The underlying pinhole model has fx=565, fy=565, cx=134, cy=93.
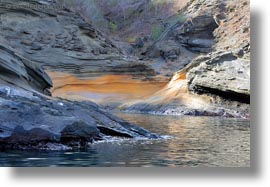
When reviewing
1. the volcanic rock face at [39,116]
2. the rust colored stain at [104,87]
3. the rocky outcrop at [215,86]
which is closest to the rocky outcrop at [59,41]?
the rust colored stain at [104,87]

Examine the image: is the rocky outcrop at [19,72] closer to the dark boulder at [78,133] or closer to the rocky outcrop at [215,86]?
the dark boulder at [78,133]

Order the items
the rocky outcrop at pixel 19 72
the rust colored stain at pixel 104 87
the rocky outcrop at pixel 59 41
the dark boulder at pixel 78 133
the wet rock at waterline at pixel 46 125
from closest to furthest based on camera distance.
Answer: the wet rock at waterline at pixel 46 125 < the dark boulder at pixel 78 133 < the rocky outcrop at pixel 19 72 < the rust colored stain at pixel 104 87 < the rocky outcrop at pixel 59 41

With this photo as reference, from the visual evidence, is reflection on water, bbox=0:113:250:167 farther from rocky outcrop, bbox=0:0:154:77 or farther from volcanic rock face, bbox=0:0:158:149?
rocky outcrop, bbox=0:0:154:77

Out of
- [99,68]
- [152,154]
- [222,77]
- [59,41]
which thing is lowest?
[152,154]

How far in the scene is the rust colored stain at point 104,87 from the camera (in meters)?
21.6

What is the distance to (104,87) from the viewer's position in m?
22.6

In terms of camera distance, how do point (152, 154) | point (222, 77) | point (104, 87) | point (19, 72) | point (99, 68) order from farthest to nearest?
point (99, 68) → point (104, 87) → point (222, 77) → point (19, 72) → point (152, 154)

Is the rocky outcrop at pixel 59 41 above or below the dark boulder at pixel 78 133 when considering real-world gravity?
above

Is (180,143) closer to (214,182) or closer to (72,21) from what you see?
(214,182)

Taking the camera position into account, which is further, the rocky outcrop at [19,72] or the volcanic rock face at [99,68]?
the rocky outcrop at [19,72]

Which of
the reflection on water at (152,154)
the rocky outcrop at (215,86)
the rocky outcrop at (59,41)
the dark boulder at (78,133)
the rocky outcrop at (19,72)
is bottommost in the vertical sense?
the reflection on water at (152,154)

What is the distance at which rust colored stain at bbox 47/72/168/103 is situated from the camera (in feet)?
70.9

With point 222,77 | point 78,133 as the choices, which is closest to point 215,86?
point 222,77

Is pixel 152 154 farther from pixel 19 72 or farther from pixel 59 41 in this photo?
pixel 59 41
